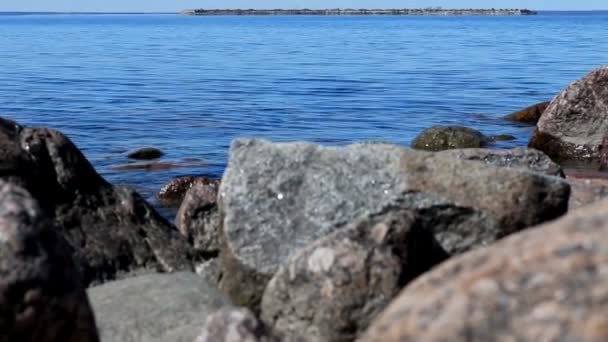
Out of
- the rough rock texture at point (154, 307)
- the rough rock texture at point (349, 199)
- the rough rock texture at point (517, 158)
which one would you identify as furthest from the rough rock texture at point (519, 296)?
the rough rock texture at point (517, 158)

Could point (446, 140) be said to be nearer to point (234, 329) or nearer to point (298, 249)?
point (298, 249)

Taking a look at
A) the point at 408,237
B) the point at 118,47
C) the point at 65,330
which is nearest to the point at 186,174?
the point at 408,237

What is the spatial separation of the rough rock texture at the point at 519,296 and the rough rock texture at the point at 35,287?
1.80 meters

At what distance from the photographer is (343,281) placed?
19.3 ft

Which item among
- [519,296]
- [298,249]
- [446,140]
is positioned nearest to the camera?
[519,296]

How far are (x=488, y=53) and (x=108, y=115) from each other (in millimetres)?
29589

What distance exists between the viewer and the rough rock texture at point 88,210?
7.64 meters

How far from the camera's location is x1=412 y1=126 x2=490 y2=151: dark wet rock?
18.4 metres

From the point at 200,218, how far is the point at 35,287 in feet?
12.7

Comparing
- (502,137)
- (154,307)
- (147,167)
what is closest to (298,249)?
(154,307)

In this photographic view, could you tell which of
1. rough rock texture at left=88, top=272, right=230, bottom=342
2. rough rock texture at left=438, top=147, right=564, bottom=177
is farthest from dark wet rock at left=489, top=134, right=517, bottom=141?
rough rock texture at left=88, top=272, right=230, bottom=342

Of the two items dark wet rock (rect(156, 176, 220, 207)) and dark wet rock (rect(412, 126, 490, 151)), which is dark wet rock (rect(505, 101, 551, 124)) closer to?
dark wet rock (rect(412, 126, 490, 151))

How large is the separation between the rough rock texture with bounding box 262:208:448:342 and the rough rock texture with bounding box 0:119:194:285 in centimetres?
177

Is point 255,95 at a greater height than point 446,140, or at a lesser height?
lesser
